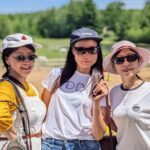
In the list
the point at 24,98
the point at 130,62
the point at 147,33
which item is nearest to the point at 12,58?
the point at 24,98

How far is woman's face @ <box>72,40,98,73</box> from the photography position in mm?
3648

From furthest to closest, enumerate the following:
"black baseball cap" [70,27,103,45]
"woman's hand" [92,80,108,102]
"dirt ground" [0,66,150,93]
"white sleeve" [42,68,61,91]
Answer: "dirt ground" [0,66,150,93] < "white sleeve" [42,68,61,91] < "black baseball cap" [70,27,103,45] < "woman's hand" [92,80,108,102]

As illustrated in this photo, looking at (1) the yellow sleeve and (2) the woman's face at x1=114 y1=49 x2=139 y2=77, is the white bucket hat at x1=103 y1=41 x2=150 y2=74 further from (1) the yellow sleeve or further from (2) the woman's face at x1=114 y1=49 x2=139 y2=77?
(1) the yellow sleeve

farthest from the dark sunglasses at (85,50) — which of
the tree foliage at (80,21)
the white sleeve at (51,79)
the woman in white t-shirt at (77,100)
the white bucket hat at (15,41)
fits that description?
the tree foliage at (80,21)

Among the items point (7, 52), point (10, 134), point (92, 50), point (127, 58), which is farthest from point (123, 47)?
point (10, 134)

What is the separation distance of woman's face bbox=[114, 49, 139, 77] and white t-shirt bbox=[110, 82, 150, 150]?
0.14 meters

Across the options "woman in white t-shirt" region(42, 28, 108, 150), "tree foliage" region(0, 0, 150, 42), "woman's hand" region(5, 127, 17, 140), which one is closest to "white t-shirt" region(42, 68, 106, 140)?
→ "woman in white t-shirt" region(42, 28, 108, 150)

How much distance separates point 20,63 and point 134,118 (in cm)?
96

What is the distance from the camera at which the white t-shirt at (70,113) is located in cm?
356

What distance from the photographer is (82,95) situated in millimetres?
3615

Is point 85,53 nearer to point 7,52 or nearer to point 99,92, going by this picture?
point 99,92

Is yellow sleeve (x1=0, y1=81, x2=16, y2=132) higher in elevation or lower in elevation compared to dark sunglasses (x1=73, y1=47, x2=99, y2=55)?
lower

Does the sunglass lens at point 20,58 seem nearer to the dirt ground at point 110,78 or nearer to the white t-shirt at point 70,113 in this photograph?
the white t-shirt at point 70,113

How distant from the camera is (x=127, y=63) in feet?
11.4
